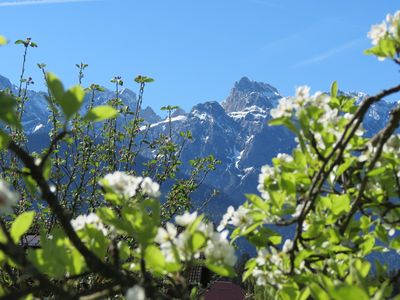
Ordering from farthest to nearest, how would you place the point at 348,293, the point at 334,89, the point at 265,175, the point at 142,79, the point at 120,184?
the point at 142,79 < the point at 334,89 < the point at 265,175 < the point at 120,184 < the point at 348,293

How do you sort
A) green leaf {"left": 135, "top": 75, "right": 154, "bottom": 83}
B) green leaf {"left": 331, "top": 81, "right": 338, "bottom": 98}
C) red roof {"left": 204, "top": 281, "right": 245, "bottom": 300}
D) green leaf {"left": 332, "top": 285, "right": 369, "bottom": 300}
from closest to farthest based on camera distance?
green leaf {"left": 332, "top": 285, "right": 369, "bottom": 300} < green leaf {"left": 331, "top": 81, "right": 338, "bottom": 98} < green leaf {"left": 135, "top": 75, "right": 154, "bottom": 83} < red roof {"left": 204, "top": 281, "right": 245, "bottom": 300}

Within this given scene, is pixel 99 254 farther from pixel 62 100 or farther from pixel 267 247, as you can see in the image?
pixel 267 247

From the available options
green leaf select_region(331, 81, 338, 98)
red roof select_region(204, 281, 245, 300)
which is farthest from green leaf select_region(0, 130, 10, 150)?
red roof select_region(204, 281, 245, 300)

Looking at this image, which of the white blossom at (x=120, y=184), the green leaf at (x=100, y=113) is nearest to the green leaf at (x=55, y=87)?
the green leaf at (x=100, y=113)

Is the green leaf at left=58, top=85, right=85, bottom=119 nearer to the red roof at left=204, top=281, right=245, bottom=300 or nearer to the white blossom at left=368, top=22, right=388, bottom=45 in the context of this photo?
the white blossom at left=368, top=22, right=388, bottom=45

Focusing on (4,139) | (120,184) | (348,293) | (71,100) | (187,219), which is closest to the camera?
(348,293)

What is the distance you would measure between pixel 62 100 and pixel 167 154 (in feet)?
24.2

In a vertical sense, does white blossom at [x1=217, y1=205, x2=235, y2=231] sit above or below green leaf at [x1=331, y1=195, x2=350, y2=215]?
above

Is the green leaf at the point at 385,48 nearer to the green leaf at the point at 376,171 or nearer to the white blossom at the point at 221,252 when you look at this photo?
the green leaf at the point at 376,171

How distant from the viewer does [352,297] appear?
3.30 feet

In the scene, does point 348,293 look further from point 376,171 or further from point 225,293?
point 225,293

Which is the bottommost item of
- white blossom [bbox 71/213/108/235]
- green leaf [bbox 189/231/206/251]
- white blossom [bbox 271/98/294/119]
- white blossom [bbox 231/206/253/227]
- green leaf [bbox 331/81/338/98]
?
green leaf [bbox 189/231/206/251]

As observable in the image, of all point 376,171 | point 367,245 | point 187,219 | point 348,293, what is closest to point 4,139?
point 187,219

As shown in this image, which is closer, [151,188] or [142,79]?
[151,188]
